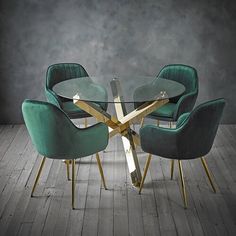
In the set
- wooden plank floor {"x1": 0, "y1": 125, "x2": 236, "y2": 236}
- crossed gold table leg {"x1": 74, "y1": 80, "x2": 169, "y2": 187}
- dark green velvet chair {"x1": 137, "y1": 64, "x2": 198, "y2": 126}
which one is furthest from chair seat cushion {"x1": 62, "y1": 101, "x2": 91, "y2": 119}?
dark green velvet chair {"x1": 137, "y1": 64, "x2": 198, "y2": 126}

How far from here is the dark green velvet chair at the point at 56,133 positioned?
356 centimetres

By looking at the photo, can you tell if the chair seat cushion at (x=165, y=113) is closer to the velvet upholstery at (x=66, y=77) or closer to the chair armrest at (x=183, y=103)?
the chair armrest at (x=183, y=103)

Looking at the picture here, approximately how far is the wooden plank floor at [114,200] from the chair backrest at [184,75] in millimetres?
765

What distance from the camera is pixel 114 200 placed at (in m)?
3.89

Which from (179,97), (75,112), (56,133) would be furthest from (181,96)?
(56,133)

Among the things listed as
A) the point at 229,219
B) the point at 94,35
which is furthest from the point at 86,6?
the point at 229,219

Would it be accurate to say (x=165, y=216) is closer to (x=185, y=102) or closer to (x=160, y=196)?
(x=160, y=196)

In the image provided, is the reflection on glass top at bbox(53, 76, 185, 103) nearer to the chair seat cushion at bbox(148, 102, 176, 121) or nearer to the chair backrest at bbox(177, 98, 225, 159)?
the chair seat cushion at bbox(148, 102, 176, 121)

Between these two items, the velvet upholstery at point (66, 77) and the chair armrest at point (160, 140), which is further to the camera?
the velvet upholstery at point (66, 77)

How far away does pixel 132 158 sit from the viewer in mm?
4348

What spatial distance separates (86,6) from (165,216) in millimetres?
2738

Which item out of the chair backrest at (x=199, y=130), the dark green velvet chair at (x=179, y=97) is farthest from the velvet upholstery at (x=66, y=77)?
the chair backrest at (x=199, y=130)

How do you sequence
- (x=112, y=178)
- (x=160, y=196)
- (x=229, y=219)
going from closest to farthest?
(x=229, y=219)
(x=160, y=196)
(x=112, y=178)

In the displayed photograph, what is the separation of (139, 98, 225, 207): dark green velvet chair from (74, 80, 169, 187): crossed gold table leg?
1.53 feet
